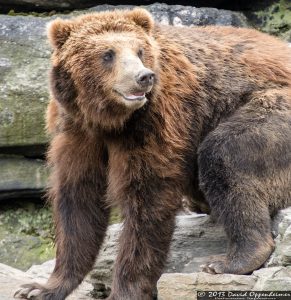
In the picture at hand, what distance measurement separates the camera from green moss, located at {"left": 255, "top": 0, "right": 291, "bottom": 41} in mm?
11109

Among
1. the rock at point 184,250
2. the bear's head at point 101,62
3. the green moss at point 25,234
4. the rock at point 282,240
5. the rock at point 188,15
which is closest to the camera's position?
the rock at point 282,240

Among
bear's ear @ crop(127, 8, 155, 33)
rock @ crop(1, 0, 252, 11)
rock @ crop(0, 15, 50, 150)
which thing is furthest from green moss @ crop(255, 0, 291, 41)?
bear's ear @ crop(127, 8, 155, 33)

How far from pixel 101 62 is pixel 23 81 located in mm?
3242

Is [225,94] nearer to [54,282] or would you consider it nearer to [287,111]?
[287,111]

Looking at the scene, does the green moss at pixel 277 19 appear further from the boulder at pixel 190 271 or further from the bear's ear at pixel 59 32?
the bear's ear at pixel 59 32

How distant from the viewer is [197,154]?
7.84 meters

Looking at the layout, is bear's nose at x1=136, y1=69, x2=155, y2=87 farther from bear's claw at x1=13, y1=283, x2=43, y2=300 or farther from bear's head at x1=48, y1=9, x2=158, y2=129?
bear's claw at x1=13, y1=283, x2=43, y2=300

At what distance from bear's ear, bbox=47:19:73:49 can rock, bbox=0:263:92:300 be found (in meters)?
2.07

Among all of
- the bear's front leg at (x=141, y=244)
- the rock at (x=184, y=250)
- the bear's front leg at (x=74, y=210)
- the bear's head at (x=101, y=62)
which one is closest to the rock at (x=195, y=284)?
the bear's front leg at (x=141, y=244)

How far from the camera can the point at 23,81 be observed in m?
10.6

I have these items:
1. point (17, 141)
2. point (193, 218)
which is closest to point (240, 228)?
point (193, 218)

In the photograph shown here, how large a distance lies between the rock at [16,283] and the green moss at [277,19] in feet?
13.5

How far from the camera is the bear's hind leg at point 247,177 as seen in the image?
761 centimetres

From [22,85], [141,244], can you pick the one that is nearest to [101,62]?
[141,244]
